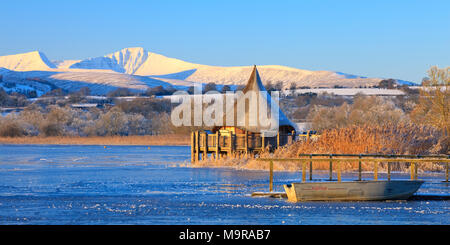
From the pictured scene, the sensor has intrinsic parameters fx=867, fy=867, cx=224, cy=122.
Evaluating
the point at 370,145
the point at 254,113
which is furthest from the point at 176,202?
the point at 254,113

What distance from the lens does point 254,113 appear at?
45156 mm

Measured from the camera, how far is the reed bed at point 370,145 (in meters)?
37.7

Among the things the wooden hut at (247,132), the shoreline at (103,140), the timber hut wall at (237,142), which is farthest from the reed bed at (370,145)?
the shoreline at (103,140)

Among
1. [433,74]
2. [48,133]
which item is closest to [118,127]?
[48,133]

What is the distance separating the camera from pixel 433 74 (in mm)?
53875

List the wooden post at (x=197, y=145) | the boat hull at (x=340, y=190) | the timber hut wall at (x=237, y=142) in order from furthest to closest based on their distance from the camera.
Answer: the wooden post at (x=197, y=145) → the timber hut wall at (x=237, y=142) → the boat hull at (x=340, y=190)

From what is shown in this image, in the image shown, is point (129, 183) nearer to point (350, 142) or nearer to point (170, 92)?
point (350, 142)

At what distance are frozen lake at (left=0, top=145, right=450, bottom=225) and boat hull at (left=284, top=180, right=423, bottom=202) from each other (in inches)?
15.9

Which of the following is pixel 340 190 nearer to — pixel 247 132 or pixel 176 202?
pixel 176 202

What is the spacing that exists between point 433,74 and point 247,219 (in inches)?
1388

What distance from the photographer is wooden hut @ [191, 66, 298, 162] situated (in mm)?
42656

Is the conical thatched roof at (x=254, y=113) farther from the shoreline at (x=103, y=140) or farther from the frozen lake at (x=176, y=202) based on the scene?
the shoreline at (x=103, y=140)

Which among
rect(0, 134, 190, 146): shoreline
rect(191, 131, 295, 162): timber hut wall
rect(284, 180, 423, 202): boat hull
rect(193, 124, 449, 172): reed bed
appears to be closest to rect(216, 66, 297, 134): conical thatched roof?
rect(191, 131, 295, 162): timber hut wall

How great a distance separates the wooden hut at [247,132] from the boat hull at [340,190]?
16.2 metres
